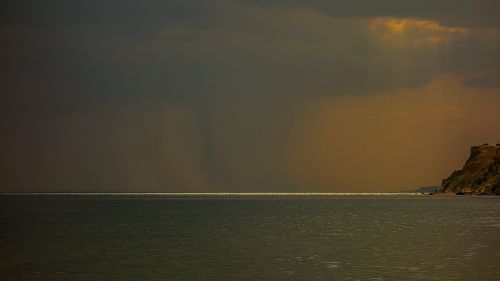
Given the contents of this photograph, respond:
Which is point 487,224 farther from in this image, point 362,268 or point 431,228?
point 362,268

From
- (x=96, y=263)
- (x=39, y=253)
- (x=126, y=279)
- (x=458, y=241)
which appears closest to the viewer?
(x=126, y=279)

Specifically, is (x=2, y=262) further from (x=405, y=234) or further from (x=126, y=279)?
(x=405, y=234)

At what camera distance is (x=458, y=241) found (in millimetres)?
84312

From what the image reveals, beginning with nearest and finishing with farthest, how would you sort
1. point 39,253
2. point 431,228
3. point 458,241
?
point 39,253 → point 458,241 → point 431,228

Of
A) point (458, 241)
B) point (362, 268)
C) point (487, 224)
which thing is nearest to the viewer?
point (362, 268)

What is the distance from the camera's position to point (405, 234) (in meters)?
95.6

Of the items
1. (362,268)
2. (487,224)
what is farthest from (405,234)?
(362,268)

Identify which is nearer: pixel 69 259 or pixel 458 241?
pixel 69 259

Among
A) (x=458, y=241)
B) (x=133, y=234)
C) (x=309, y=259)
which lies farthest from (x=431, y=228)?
(x=309, y=259)

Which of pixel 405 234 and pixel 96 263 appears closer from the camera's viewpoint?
pixel 96 263

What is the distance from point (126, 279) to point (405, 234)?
51171 millimetres

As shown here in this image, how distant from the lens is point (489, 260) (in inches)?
2506

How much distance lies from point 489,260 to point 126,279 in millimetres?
30403

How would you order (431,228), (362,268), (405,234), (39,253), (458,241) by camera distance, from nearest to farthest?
(362,268) < (39,253) < (458,241) < (405,234) < (431,228)
